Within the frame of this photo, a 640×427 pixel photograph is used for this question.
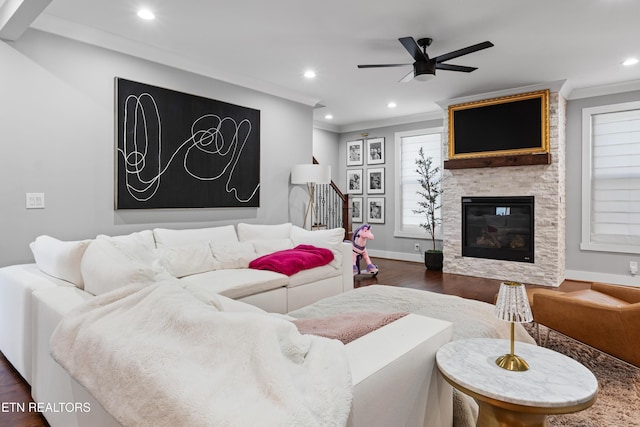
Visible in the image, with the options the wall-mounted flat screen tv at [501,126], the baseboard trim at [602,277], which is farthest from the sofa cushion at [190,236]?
the baseboard trim at [602,277]

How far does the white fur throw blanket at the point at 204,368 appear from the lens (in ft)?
2.65

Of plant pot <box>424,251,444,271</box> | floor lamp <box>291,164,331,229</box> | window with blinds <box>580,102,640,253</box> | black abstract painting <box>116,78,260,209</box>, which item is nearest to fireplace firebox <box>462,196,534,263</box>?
plant pot <box>424,251,444,271</box>

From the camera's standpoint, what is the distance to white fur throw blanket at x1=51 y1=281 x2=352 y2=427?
0.81 metres

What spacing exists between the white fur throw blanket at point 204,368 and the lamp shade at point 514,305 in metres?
0.64

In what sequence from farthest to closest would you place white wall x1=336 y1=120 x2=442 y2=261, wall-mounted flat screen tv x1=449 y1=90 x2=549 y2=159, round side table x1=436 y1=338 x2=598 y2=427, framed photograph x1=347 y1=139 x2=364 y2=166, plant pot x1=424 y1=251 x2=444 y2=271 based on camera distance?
framed photograph x1=347 y1=139 x2=364 y2=166 → white wall x1=336 y1=120 x2=442 y2=261 → plant pot x1=424 y1=251 x2=444 y2=271 → wall-mounted flat screen tv x1=449 y1=90 x2=549 y2=159 → round side table x1=436 y1=338 x2=598 y2=427

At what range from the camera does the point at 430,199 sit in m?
6.30

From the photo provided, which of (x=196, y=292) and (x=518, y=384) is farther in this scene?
(x=196, y=292)

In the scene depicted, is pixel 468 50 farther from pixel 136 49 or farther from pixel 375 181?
pixel 375 181

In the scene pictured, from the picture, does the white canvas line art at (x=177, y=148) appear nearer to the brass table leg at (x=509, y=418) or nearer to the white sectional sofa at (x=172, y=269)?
the white sectional sofa at (x=172, y=269)

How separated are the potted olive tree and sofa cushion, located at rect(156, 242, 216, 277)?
12.8ft

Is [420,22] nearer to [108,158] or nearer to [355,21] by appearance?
[355,21]

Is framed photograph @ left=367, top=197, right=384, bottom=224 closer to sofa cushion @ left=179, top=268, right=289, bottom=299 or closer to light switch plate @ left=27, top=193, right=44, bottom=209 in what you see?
sofa cushion @ left=179, top=268, right=289, bottom=299

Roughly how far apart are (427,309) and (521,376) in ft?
2.94

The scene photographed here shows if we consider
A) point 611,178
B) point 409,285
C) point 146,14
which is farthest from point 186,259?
point 611,178
